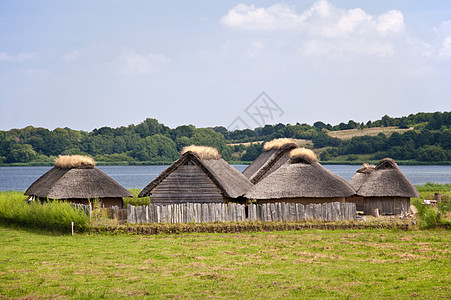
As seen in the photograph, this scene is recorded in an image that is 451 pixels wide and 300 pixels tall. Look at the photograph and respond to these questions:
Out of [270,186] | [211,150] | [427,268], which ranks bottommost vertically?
[427,268]

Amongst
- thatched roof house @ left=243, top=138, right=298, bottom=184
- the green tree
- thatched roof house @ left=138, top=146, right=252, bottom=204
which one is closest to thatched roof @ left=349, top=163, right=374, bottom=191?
thatched roof house @ left=243, top=138, right=298, bottom=184

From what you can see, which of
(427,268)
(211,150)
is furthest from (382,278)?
(211,150)

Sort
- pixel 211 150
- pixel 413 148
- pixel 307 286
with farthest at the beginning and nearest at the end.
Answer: pixel 413 148 → pixel 211 150 → pixel 307 286

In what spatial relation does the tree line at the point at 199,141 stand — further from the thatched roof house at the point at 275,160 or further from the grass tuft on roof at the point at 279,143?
the thatched roof house at the point at 275,160

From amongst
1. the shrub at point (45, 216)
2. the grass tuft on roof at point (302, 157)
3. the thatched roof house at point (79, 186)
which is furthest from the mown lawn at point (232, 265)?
the grass tuft on roof at point (302, 157)

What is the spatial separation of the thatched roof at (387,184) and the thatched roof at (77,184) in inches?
538

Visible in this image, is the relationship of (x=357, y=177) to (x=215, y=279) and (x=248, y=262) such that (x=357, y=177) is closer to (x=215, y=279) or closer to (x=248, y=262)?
(x=248, y=262)

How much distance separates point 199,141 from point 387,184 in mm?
116433

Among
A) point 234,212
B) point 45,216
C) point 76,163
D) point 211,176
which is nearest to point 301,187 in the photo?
point 234,212

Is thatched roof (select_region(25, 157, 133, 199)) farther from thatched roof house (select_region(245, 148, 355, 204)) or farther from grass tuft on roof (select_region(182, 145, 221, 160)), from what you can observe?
thatched roof house (select_region(245, 148, 355, 204))

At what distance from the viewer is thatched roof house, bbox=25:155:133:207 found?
31.9 m

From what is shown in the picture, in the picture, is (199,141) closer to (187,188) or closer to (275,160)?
(275,160)

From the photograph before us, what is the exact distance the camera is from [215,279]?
16.8 metres

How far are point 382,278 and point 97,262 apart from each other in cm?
921
